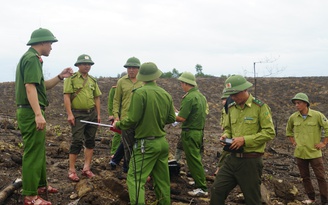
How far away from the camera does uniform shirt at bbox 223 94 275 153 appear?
4.38 m

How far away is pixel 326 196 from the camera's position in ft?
21.8

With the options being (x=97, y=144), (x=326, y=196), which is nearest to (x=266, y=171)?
(x=326, y=196)

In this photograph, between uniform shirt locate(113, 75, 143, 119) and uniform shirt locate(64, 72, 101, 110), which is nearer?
uniform shirt locate(64, 72, 101, 110)

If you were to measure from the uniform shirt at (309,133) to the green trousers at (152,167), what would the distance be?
3.27 m

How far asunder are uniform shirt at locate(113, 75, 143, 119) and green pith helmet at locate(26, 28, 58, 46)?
1963 mm

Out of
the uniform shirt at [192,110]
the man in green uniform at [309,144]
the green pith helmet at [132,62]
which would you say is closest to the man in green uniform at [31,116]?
the green pith helmet at [132,62]

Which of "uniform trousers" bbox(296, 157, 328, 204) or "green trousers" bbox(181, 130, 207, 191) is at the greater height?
"green trousers" bbox(181, 130, 207, 191)

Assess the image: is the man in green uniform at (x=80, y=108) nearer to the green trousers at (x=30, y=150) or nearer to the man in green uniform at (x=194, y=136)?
the green trousers at (x=30, y=150)

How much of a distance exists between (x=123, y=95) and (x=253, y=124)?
2.78 metres

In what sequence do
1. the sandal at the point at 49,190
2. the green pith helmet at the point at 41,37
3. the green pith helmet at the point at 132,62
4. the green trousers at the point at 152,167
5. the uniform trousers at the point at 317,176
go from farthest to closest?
Answer: the uniform trousers at the point at 317,176 < the green pith helmet at the point at 132,62 < the sandal at the point at 49,190 < the green pith helmet at the point at 41,37 < the green trousers at the point at 152,167

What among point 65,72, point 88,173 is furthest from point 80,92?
point 88,173

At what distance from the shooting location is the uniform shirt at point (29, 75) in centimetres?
438

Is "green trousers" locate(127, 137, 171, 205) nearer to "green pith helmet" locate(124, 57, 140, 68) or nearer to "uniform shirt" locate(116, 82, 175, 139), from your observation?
"uniform shirt" locate(116, 82, 175, 139)

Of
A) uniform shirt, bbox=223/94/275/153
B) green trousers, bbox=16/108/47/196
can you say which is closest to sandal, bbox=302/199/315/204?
uniform shirt, bbox=223/94/275/153
